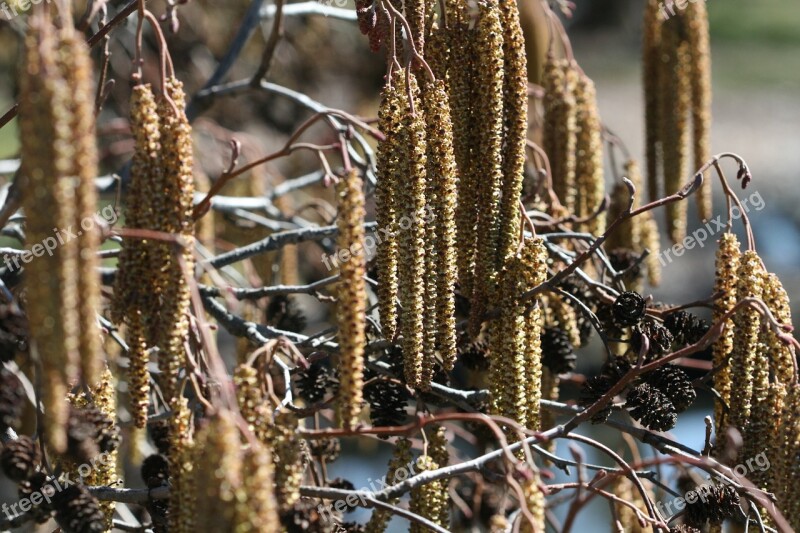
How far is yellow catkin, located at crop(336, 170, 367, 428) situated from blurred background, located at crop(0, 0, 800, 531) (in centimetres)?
121

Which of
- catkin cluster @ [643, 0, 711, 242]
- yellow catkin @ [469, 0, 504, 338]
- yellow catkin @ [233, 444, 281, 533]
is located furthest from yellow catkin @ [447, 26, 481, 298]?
catkin cluster @ [643, 0, 711, 242]

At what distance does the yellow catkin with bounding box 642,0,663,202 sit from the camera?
273cm

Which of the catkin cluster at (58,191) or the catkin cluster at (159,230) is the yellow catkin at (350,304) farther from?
the catkin cluster at (58,191)

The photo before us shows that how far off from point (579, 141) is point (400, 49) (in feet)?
2.20

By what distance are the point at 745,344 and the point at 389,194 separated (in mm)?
652

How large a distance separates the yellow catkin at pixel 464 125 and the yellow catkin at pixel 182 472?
0.56 meters

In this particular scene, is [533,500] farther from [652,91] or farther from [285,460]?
[652,91]

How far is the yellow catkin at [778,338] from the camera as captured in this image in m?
1.75

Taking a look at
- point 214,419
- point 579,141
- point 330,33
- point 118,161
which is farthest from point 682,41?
point 330,33

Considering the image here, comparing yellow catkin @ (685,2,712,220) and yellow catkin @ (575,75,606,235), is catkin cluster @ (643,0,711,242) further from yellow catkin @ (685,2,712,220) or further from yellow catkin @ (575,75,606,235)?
yellow catkin @ (575,75,606,235)

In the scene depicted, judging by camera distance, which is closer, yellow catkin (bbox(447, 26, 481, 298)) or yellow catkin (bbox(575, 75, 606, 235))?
yellow catkin (bbox(447, 26, 481, 298))

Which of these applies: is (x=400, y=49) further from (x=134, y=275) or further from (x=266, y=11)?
(x=266, y=11)

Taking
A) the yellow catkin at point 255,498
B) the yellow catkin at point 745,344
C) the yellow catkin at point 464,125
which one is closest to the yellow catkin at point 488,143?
the yellow catkin at point 464,125

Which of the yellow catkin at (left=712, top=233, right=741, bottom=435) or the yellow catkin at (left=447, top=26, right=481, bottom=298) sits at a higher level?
the yellow catkin at (left=447, top=26, right=481, bottom=298)
